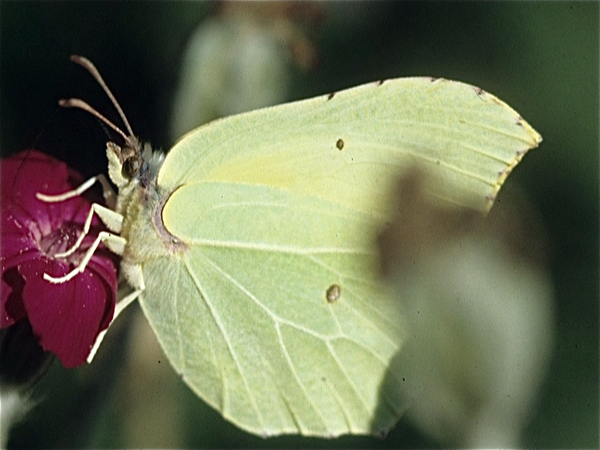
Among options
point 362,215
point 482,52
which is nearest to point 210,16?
point 482,52

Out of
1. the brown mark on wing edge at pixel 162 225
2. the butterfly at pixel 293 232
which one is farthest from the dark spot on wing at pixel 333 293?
the brown mark on wing edge at pixel 162 225

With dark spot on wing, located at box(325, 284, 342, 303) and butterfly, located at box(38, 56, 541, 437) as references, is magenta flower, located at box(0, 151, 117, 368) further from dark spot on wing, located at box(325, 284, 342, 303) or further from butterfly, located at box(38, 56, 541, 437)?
dark spot on wing, located at box(325, 284, 342, 303)

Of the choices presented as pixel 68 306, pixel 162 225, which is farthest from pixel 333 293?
pixel 68 306

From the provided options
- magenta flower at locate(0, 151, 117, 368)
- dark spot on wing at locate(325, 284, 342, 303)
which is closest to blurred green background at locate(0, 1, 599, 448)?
magenta flower at locate(0, 151, 117, 368)

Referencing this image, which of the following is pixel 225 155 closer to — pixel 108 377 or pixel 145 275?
pixel 145 275

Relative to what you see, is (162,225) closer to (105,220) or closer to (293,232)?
(105,220)

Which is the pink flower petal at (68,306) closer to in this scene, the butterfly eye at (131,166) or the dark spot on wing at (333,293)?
the butterfly eye at (131,166)
